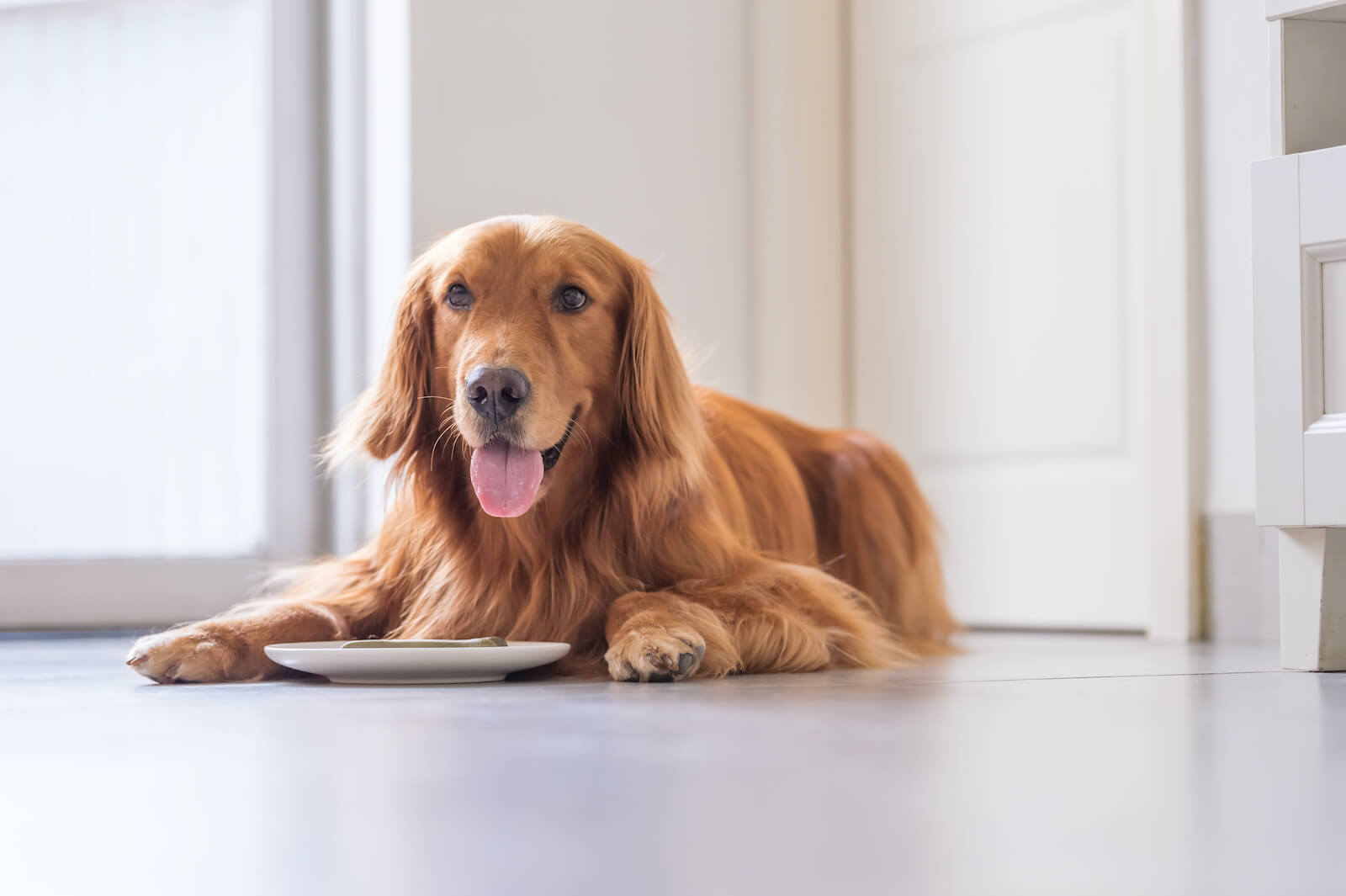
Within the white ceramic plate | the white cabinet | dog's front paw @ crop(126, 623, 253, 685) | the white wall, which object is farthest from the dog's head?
the white wall

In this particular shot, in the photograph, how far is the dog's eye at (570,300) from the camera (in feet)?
5.95

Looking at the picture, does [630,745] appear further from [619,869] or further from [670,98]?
[670,98]

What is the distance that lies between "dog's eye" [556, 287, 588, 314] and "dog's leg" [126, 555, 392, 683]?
489 mm

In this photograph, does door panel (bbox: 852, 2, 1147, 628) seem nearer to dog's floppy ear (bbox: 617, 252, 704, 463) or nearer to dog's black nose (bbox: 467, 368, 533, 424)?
dog's floppy ear (bbox: 617, 252, 704, 463)

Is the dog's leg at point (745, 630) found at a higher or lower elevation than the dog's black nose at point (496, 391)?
lower

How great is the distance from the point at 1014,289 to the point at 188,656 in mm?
1927

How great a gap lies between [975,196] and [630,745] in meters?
2.27

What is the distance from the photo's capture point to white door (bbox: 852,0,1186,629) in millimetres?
2754

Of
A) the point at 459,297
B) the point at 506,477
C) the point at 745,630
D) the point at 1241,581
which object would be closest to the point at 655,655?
the point at 745,630

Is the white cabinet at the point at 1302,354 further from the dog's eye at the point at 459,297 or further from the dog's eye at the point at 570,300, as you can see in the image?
the dog's eye at the point at 459,297

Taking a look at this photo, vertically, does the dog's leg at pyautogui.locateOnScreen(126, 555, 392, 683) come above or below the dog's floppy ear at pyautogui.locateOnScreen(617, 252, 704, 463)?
below

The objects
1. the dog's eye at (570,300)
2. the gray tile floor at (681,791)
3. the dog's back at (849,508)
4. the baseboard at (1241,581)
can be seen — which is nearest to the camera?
the gray tile floor at (681,791)

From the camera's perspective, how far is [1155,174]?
2.64 meters

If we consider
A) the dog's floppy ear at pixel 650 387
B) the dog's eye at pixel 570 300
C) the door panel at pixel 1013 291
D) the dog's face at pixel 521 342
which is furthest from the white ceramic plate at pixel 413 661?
the door panel at pixel 1013 291
